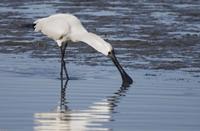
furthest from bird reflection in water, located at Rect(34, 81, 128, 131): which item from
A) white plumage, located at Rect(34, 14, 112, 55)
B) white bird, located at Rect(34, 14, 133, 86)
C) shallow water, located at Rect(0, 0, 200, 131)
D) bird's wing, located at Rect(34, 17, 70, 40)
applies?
bird's wing, located at Rect(34, 17, 70, 40)

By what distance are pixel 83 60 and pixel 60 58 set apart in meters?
0.54

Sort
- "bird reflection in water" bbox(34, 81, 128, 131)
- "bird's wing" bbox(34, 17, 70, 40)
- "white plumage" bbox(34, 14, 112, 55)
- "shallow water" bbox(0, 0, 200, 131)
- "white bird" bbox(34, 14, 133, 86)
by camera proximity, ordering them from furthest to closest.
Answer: "bird's wing" bbox(34, 17, 70, 40) → "white plumage" bbox(34, 14, 112, 55) → "white bird" bbox(34, 14, 133, 86) → "shallow water" bbox(0, 0, 200, 131) → "bird reflection in water" bbox(34, 81, 128, 131)

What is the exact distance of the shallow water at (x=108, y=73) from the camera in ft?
32.7

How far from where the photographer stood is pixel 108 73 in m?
14.0

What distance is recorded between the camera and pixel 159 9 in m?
23.0

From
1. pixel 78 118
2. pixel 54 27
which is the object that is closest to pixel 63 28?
pixel 54 27

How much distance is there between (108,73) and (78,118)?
156 inches

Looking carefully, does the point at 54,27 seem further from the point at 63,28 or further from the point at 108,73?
the point at 108,73

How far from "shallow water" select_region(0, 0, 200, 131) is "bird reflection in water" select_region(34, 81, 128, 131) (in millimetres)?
11

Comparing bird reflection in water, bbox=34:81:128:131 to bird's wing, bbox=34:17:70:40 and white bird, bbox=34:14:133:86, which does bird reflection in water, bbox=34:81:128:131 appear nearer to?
white bird, bbox=34:14:133:86

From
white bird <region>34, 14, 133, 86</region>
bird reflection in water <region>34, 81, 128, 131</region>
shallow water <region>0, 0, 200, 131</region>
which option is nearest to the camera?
bird reflection in water <region>34, 81, 128, 131</region>

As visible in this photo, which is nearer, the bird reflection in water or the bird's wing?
the bird reflection in water

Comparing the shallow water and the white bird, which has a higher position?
the white bird

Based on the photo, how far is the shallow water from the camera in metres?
9.97
